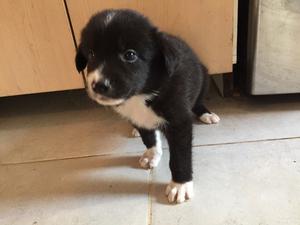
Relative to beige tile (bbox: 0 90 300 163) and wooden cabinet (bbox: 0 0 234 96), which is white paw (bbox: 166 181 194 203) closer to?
beige tile (bbox: 0 90 300 163)

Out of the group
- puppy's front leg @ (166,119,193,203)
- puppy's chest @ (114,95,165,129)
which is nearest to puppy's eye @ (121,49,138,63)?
puppy's chest @ (114,95,165,129)

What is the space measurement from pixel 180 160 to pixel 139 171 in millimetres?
241

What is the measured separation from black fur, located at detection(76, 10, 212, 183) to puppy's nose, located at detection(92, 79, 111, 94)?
0.05 ft

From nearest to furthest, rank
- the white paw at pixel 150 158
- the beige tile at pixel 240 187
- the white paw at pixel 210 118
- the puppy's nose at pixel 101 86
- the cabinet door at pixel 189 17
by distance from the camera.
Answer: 1. the puppy's nose at pixel 101 86
2. the beige tile at pixel 240 187
3. the white paw at pixel 150 158
4. the cabinet door at pixel 189 17
5. the white paw at pixel 210 118

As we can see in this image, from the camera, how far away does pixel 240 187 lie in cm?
127

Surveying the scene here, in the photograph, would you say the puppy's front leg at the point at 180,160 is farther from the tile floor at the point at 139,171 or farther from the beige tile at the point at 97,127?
the beige tile at the point at 97,127

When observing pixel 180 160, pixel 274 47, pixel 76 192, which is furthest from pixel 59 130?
pixel 274 47

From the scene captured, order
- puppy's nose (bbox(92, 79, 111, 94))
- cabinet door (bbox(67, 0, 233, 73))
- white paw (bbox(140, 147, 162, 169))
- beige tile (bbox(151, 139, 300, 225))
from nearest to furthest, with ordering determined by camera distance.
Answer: puppy's nose (bbox(92, 79, 111, 94)), beige tile (bbox(151, 139, 300, 225)), white paw (bbox(140, 147, 162, 169)), cabinet door (bbox(67, 0, 233, 73))

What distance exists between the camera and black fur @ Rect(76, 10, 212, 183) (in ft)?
3.48

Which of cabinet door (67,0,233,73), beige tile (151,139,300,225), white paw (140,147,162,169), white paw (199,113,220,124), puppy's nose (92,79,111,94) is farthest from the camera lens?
white paw (199,113,220,124)

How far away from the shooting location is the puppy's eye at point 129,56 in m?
1.07

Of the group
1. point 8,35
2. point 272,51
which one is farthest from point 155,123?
point 8,35

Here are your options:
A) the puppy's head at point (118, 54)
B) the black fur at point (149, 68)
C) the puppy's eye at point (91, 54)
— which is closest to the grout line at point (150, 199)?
the black fur at point (149, 68)

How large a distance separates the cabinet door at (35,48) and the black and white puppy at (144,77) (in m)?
0.44
